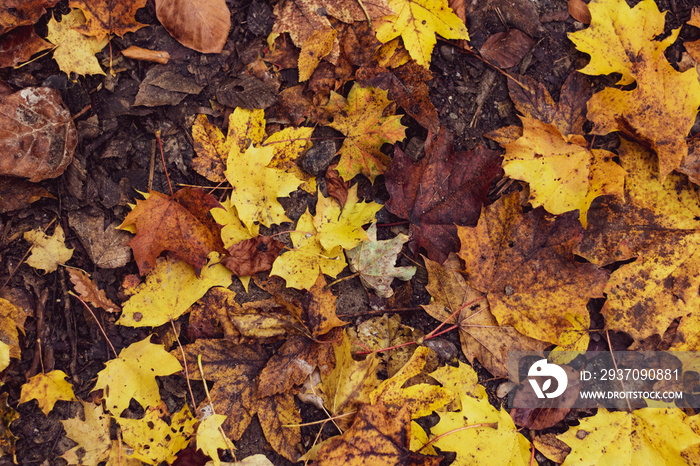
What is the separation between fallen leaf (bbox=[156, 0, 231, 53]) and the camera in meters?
2.01

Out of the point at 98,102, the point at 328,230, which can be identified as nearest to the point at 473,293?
the point at 328,230

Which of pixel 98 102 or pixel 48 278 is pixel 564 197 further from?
pixel 48 278

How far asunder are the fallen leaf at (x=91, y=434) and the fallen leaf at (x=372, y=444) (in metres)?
0.95

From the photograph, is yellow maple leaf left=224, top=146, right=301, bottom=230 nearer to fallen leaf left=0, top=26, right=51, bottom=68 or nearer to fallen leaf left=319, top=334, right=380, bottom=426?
fallen leaf left=319, top=334, right=380, bottom=426

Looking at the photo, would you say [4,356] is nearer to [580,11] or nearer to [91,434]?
[91,434]

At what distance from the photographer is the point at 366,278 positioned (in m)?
2.11

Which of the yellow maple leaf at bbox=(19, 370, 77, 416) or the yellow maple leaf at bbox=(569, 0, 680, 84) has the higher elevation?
the yellow maple leaf at bbox=(569, 0, 680, 84)

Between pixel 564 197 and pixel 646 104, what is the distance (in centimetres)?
59

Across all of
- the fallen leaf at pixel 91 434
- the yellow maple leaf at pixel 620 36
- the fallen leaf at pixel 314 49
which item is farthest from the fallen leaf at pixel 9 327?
the yellow maple leaf at pixel 620 36

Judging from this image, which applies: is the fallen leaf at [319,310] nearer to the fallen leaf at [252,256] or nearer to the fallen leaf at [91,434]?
the fallen leaf at [252,256]

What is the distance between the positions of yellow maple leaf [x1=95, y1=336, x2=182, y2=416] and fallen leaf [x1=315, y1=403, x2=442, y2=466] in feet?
2.52

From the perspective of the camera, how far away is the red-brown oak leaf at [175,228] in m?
1.99

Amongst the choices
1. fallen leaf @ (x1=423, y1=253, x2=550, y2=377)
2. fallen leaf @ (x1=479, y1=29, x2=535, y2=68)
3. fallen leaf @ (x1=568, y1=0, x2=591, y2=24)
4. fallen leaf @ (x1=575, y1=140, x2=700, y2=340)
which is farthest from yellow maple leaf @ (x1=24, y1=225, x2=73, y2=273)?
fallen leaf @ (x1=568, y1=0, x2=591, y2=24)

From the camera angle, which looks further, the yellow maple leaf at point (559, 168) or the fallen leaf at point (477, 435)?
the yellow maple leaf at point (559, 168)
